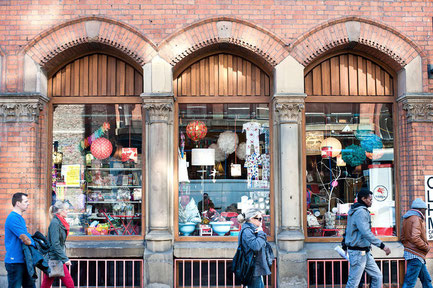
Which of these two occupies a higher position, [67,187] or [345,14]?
[345,14]

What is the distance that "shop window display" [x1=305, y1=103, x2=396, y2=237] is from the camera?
26.9 ft

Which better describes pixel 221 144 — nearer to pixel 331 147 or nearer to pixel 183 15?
pixel 331 147

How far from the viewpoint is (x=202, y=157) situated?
8.31 metres

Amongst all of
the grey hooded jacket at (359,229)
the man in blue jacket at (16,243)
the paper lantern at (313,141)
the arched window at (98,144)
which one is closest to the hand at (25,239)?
the man in blue jacket at (16,243)

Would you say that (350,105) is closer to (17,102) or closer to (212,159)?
(212,159)

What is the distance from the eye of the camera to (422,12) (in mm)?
7945

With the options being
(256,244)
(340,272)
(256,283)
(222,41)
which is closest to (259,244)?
(256,244)

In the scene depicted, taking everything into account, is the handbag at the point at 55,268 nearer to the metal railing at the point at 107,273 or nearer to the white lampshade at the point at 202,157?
the metal railing at the point at 107,273

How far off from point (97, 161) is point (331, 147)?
4253 millimetres

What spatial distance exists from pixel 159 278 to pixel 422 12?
6.35 m

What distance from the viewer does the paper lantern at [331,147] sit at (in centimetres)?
833

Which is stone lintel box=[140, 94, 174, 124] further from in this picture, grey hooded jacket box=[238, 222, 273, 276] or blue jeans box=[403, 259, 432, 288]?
blue jeans box=[403, 259, 432, 288]

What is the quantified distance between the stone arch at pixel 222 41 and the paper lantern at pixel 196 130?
1.14m

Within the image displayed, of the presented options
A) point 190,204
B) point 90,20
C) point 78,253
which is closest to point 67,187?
point 78,253
